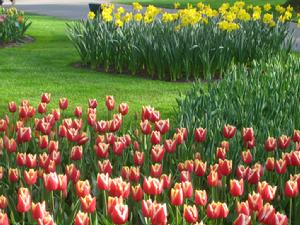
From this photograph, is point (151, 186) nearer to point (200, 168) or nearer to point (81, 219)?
point (81, 219)

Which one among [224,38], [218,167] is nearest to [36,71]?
[224,38]

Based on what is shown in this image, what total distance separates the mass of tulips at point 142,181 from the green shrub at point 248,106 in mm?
180

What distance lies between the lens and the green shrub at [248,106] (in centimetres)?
470

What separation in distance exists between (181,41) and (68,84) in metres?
1.70

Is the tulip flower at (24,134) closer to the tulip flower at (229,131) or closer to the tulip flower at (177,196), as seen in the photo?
the tulip flower at (229,131)

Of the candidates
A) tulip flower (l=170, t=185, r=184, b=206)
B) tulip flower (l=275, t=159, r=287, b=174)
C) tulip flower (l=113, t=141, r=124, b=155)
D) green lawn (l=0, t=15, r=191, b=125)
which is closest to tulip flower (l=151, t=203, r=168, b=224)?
tulip flower (l=170, t=185, r=184, b=206)

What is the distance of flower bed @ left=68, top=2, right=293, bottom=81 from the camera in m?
9.33

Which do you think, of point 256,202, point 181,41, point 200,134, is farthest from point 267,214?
point 181,41

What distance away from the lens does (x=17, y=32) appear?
572 inches

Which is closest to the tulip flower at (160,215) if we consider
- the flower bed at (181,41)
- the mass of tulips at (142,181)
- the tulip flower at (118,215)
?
the mass of tulips at (142,181)

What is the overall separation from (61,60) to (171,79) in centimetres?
292

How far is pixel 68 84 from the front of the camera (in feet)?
31.1

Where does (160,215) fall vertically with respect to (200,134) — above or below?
above

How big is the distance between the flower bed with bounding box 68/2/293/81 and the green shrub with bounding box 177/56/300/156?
2561 mm
